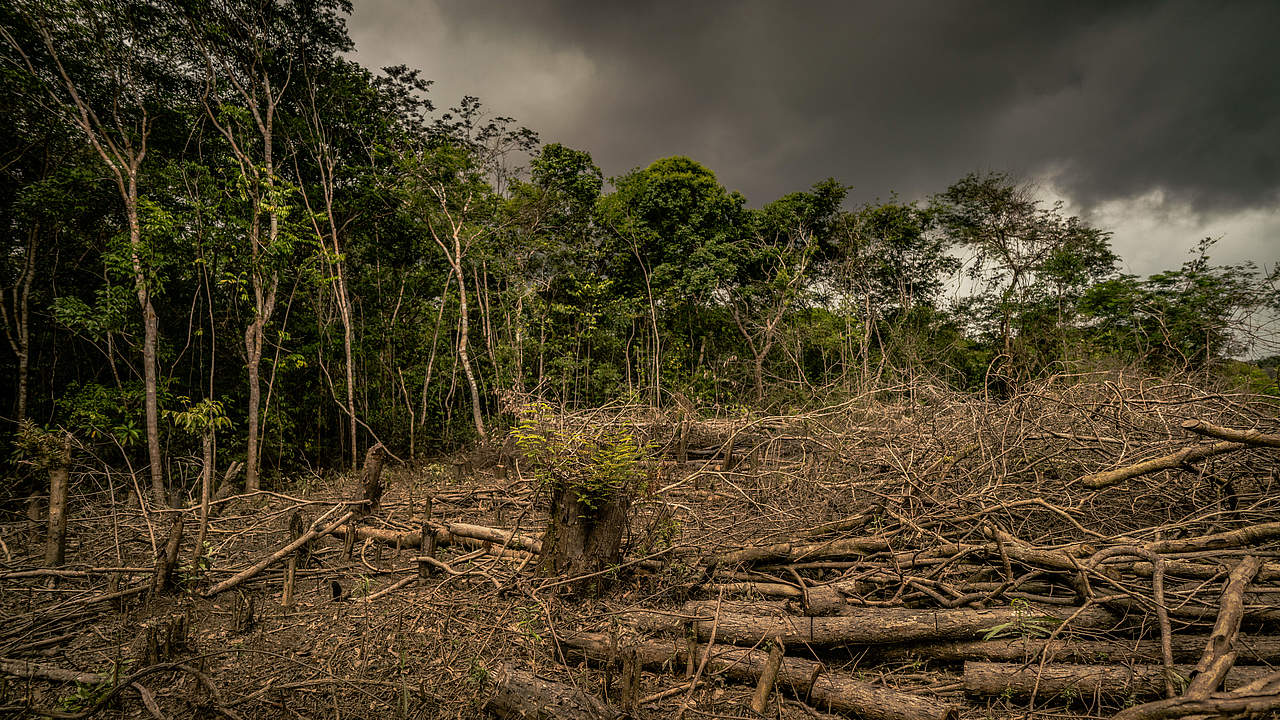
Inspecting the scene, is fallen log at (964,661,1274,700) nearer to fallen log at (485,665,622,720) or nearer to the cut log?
fallen log at (485,665,622,720)

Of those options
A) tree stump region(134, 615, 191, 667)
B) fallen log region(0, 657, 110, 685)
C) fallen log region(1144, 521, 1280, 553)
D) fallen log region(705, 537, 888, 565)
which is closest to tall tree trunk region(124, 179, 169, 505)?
tree stump region(134, 615, 191, 667)

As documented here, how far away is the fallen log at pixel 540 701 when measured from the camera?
8.48ft

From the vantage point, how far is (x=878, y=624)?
3.12m

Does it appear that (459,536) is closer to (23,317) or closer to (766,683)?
(766,683)

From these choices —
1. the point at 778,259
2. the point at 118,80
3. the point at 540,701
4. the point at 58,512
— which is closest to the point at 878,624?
the point at 540,701

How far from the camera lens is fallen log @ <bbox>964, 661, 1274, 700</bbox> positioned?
2463mm

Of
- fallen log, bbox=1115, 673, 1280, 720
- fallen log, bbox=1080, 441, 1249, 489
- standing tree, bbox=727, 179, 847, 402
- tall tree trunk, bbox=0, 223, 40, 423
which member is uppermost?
standing tree, bbox=727, 179, 847, 402

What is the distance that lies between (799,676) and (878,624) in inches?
25.2

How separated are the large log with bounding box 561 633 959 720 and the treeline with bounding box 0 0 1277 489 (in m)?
3.51

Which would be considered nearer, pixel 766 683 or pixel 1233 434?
→ pixel 766 683

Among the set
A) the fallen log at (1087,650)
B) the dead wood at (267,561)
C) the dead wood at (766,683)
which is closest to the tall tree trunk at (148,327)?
the dead wood at (267,561)

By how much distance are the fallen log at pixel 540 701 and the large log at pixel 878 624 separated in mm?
810

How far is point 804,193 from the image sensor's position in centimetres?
1709

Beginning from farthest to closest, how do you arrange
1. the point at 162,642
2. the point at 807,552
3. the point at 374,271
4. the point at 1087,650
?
the point at 374,271 → the point at 807,552 → the point at 162,642 → the point at 1087,650
